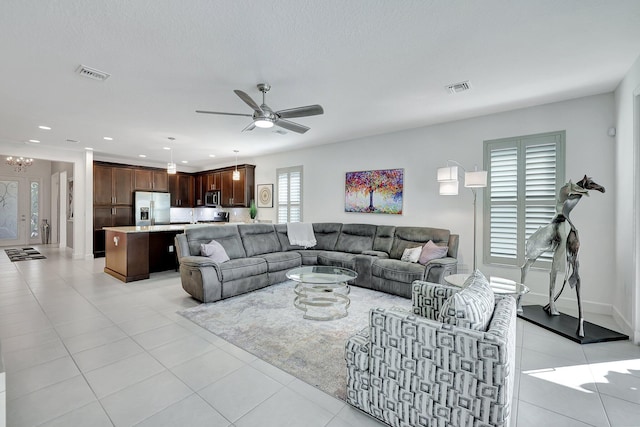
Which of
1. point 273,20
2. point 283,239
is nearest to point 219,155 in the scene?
point 283,239

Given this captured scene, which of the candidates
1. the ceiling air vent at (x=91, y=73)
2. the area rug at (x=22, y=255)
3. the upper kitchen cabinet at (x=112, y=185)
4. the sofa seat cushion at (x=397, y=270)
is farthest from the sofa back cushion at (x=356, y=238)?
the area rug at (x=22, y=255)

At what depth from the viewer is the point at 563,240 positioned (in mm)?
3250

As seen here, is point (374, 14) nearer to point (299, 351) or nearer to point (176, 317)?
point (299, 351)

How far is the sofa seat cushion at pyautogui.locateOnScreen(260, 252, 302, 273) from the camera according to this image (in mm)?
4713

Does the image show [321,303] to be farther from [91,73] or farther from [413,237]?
[91,73]

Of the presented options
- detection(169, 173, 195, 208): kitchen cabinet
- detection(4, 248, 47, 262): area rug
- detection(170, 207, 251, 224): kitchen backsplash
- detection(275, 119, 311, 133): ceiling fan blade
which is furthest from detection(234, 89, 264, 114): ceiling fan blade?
detection(4, 248, 47, 262): area rug

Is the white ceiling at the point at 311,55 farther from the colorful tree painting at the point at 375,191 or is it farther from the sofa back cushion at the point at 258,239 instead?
the sofa back cushion at the point at 258,239

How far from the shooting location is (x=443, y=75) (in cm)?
304

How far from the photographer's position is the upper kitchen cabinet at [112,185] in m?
7.47

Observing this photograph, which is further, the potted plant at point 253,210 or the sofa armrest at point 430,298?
the potted plant at point 253,210

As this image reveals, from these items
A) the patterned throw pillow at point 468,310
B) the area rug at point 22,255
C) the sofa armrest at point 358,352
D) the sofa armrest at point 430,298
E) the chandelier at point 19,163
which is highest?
the chandelier at point 19,163

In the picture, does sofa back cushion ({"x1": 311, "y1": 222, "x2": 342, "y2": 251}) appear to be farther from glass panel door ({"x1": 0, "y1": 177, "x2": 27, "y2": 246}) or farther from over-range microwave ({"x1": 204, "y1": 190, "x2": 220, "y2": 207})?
glass panel door ({"x1": 0, "y1": 177, "x2": 27, "y2": 246})

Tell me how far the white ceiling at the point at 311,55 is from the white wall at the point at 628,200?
0.29 m

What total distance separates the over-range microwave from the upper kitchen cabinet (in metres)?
2.04
